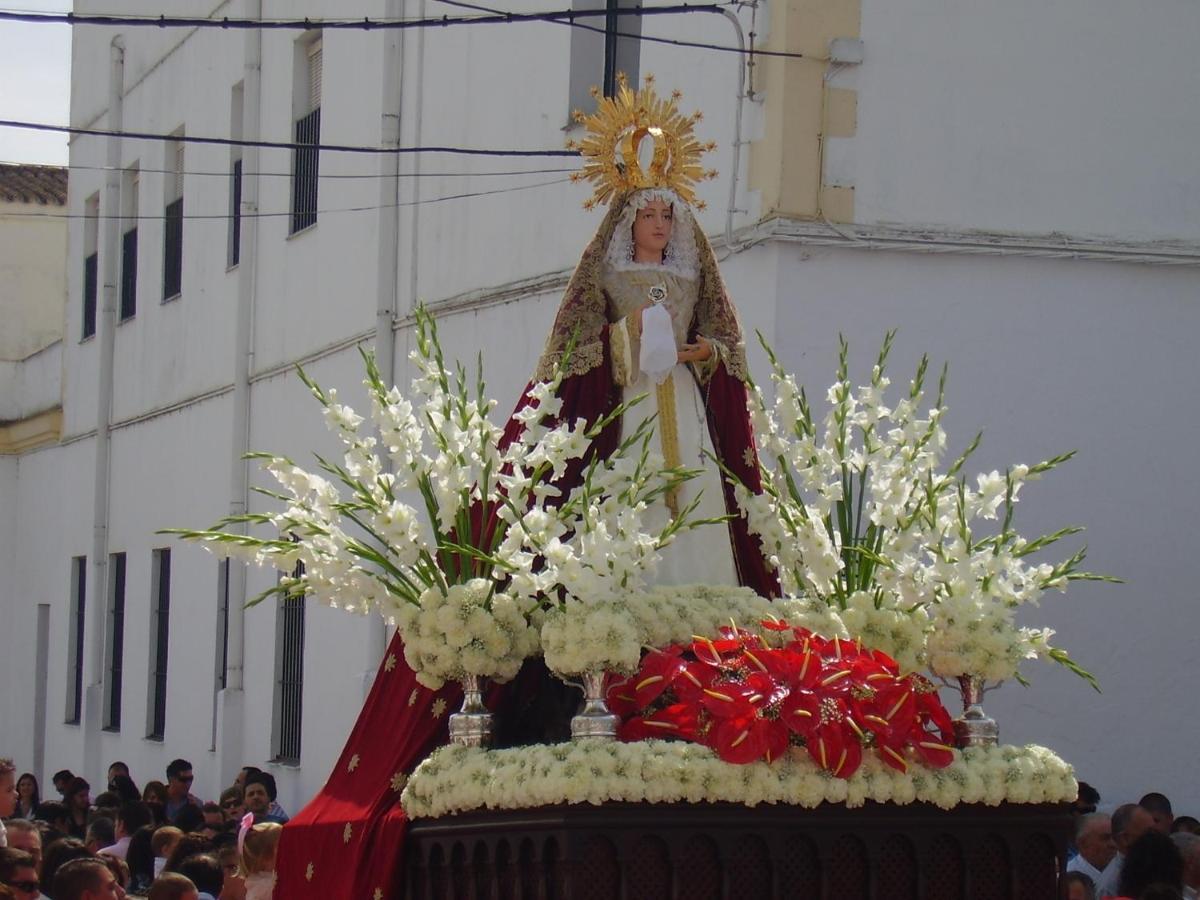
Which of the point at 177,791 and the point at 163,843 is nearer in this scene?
the point at 163,843

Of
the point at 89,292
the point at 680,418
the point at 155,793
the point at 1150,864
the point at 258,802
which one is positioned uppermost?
the point at 89,292

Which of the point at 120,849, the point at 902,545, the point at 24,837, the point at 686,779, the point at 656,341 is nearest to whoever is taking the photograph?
the point at 686,779

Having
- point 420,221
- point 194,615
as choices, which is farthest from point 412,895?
point 194,615

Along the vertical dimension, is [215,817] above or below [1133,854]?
below

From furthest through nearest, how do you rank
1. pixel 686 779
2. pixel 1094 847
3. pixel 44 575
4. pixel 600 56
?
pixel 44 575, pixel 600 56, pixel 1094 847, pixel 686 779

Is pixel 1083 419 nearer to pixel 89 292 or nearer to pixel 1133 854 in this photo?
pixel 1133 854

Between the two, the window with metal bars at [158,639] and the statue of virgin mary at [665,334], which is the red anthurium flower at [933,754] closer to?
the statue of virgin mary at [665,334]

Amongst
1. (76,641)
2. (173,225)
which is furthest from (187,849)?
(76,641)

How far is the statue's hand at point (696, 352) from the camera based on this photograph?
5422 millimetres

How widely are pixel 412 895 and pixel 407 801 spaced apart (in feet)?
0.82

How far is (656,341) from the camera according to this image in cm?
532

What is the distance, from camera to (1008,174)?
358 inches

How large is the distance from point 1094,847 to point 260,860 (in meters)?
3.04

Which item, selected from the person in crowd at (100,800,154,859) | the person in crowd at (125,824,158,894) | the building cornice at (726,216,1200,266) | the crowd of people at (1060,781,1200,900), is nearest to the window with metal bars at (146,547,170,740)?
the person in crowd at (100,800,154,859)
